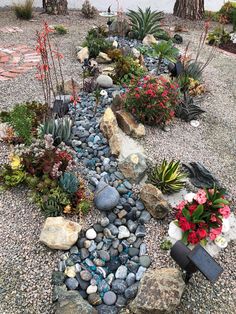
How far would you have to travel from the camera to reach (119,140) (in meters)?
4.20

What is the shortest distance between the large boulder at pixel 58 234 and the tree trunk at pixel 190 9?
32.5ft

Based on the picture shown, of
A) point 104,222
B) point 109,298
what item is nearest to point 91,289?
point 109,298

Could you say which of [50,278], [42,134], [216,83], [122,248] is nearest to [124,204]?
[122,248]

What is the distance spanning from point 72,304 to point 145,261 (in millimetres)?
786

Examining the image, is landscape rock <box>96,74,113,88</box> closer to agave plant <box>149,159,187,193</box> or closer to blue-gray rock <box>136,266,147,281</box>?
agave plant <box>149,159,187,193</box>

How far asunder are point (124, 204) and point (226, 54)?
6.54 meters

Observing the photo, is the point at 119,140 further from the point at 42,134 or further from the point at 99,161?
the point at 42,134

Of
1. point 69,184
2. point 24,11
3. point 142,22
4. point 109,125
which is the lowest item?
point 69,184

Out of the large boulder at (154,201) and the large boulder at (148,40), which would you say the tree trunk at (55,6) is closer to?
the large boulder at (148,40)

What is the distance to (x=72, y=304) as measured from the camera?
261cm

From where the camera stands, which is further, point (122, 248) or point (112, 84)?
point (112, 84)

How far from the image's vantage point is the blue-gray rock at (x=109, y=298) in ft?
9.21

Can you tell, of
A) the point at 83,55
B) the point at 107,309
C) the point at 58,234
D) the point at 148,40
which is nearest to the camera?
the point at 107,309

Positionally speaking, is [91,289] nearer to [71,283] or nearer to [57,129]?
[71,283]
